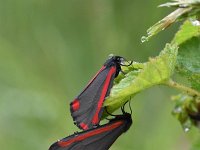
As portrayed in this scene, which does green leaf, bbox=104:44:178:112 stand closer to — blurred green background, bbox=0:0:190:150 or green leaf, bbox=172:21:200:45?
green leaf, bbox=172:21:200:45

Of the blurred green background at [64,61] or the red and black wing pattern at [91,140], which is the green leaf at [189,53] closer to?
the red and black wing pattern at [91,140]

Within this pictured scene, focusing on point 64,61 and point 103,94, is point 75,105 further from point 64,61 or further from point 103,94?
point 64,61

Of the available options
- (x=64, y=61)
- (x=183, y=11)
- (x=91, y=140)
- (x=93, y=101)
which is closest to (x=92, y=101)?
(x=93, y=101)

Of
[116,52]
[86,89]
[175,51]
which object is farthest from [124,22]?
[175,51]

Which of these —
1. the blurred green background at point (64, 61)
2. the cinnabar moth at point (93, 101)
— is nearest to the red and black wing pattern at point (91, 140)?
the cinnabar moth at point (93, 101)

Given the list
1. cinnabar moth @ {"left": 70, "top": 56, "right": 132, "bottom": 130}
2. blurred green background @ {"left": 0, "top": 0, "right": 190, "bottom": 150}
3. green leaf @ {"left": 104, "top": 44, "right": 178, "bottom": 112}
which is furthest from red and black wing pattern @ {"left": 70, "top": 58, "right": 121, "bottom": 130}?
blurred green background @ {"left": 0, "top": 0, "right": 190, "bottom": 150}

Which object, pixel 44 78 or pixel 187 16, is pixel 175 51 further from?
pixel 44 78
